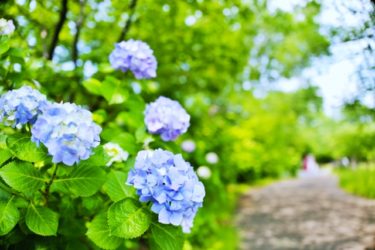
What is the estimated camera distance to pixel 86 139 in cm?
136

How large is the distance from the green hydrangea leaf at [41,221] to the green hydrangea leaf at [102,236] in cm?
14

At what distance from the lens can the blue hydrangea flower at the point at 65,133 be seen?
1.33 metres

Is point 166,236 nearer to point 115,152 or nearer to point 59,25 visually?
point 115,152

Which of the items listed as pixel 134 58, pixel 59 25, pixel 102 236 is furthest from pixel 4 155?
pixel 59 25

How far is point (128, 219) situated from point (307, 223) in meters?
6.63

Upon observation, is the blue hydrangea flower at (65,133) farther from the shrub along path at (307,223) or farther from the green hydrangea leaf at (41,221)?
the shrub along path at (307,223)

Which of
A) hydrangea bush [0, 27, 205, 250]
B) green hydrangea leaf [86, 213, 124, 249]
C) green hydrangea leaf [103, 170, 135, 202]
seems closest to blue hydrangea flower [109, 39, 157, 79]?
hydrangea bush [0, 27, 205, 250]

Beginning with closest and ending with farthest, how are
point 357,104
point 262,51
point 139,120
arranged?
point 139,120, point 357,104, point 262,51

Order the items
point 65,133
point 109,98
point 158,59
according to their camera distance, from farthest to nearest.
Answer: point 158,59
point 109,98
point 65,133

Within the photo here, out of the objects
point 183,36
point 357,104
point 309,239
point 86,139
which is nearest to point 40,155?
point 86,139

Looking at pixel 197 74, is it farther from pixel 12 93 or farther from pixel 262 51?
pixel 262 51

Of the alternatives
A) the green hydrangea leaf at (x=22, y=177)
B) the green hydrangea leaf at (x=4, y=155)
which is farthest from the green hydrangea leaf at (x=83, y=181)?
the green hydrangea leaf at (x=4, y=155)

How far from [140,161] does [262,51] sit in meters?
11.8

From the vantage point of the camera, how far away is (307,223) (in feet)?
24.3
